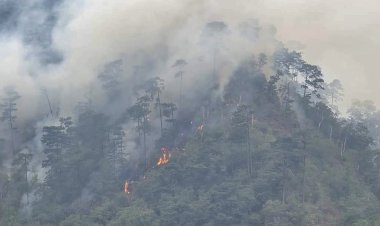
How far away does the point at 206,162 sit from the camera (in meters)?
90.4

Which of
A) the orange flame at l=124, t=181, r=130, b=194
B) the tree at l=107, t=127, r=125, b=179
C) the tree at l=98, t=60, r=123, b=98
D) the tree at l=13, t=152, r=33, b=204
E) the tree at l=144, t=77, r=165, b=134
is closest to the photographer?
the orange flame at l=124, t=181, r=130, b=194

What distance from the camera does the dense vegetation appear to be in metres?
84.3

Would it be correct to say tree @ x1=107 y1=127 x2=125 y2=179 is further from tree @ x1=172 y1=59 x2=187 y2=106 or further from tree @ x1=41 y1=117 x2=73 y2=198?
tree @ x1=172 y1=59 x2=187 y2=106

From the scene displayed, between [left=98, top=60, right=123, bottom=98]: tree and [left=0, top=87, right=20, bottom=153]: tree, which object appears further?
[left=98, top=60, right=123, bottom=98]: tree

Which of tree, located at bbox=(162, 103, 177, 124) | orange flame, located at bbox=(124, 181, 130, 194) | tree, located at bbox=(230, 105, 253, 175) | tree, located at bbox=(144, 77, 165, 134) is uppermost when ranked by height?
tree, located at bbox=(144, 77, 165, 134)

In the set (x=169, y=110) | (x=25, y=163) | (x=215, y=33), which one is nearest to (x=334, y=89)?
(x=215, y=33)

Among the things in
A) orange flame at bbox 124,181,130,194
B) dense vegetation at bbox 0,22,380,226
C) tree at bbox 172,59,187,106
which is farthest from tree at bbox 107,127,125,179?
tree at bbox 172,59,187,106

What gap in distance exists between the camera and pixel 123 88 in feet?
359

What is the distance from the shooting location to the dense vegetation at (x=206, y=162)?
277ft

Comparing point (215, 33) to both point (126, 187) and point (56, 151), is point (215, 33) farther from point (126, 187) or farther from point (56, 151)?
point (56, 151)

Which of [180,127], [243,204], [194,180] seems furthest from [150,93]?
[243,204]

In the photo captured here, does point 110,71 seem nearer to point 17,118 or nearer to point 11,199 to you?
point 17,118

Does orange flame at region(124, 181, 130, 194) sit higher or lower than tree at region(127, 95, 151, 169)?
lower

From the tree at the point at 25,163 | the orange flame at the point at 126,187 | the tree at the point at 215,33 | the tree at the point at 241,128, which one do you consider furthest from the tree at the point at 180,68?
the tree at the point at 25,163
